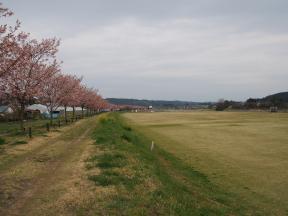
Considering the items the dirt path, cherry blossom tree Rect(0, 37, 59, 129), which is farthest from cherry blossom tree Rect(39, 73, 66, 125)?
the dirt path

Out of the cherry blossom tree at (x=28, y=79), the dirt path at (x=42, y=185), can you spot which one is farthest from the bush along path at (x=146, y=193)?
the cherry blossom tree at (x=28, y=79)

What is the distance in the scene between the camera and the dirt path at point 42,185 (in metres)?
9.71

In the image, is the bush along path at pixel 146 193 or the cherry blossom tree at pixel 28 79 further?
the cherry blossom tree at pixel 28 79

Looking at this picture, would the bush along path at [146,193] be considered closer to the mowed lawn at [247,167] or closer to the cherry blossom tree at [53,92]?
the mowed lawn at [247,167]

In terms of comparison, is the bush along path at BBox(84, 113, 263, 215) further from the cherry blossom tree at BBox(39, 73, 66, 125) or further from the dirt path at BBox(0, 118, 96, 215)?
the cherry blossom tree at BBox(39, 73, 66, 125)

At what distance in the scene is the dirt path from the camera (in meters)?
9.71

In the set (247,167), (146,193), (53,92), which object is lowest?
(247,167)

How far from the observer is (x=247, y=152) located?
26.3 meters

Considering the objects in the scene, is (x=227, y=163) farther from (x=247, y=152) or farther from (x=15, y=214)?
(x=15, y=214)

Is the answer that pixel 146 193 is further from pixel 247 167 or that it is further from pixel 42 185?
pixel 247 167

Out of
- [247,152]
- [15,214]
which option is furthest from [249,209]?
[247,152]

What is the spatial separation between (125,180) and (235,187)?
5200 millimetres

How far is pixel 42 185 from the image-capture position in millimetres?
12297

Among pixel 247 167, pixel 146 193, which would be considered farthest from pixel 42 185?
pixel 247 167
